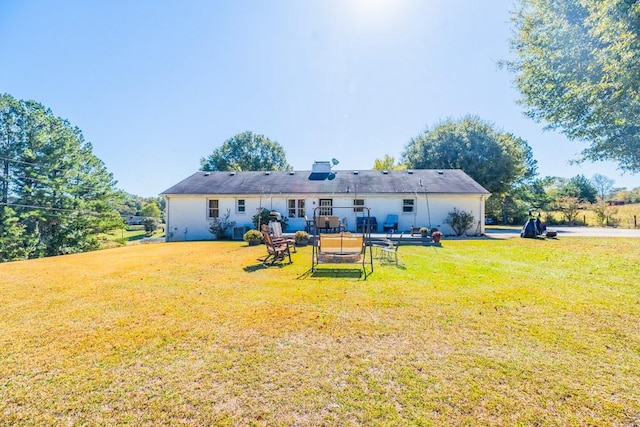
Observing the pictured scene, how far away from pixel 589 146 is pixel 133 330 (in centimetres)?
1417

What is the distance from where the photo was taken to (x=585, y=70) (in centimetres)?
712

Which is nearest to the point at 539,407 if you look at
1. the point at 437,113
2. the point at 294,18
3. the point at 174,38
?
the point at 294,18

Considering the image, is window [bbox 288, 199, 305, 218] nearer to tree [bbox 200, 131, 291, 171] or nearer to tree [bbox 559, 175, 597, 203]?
tree [bbox 200, 131, 291, 171]

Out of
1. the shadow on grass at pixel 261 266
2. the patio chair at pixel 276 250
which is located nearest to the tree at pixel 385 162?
the patio chair at pixel 276 250

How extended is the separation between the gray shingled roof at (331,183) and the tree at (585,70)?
27.4 ft

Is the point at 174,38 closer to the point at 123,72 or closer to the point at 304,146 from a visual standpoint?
the point at 123,72

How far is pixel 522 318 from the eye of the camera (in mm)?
4289

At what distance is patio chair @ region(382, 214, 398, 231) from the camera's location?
677 inches

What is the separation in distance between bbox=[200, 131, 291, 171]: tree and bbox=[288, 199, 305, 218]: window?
26.3m

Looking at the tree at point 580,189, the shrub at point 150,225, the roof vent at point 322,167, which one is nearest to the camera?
the roof vent at point 322,167

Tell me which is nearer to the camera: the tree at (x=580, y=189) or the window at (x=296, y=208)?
the window at (x=296, y=208)

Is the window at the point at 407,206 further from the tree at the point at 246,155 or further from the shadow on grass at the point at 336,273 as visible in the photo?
the tree at the point at 246,155

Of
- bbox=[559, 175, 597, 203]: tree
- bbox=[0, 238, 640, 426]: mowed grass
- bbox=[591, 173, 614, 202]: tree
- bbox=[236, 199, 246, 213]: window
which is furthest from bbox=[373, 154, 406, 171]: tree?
bbox=[591, 173, 614, 202]: tree

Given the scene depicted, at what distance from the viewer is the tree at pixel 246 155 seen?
43.2 metres
